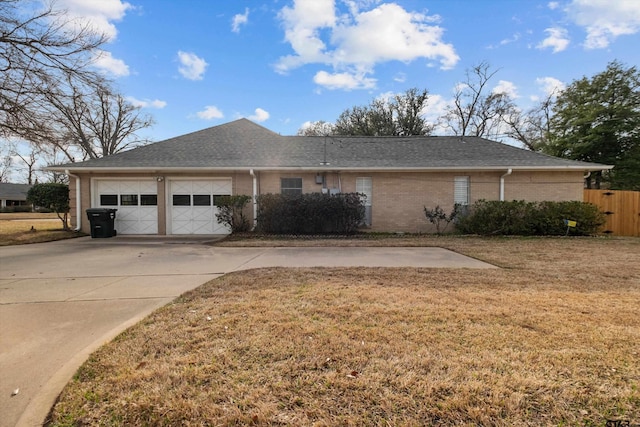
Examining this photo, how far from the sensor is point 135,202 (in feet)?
40.9

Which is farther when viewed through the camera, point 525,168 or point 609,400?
point 525,168

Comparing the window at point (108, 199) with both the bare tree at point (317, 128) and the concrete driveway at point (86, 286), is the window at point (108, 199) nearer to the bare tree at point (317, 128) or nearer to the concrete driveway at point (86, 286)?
the concrete driveway at point (86, 286)

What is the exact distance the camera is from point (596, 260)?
6867 millimetres

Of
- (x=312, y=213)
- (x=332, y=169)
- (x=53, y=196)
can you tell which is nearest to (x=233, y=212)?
(x=312, y=213)

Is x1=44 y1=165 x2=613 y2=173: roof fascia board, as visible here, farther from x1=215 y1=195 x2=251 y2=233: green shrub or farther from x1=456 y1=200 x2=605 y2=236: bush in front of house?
x1=456 y1=200 x2=605 y2=236: bush in front of house

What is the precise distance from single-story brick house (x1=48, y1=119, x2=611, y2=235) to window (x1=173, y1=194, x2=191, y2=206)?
0.14 feet

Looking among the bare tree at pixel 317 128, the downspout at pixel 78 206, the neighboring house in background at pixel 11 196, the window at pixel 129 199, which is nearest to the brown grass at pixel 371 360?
the window at pixel 129 199

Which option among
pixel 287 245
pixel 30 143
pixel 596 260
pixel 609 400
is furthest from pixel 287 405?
pixel 30 143

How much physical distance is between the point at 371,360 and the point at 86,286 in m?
4.99

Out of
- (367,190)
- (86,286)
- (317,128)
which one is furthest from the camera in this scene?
(317,128)

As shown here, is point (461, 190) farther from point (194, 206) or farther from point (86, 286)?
point (86, 286)

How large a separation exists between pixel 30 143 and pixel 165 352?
14.6 metres

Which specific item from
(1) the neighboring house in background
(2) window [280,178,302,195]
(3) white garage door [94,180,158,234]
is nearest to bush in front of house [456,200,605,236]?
(2) window [280,178,302,195]

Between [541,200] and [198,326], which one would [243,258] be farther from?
[541,200]
